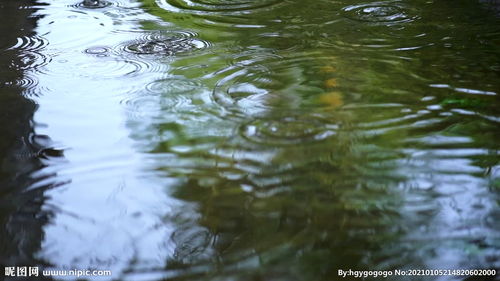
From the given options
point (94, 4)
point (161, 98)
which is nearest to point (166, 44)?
point (161, 98)

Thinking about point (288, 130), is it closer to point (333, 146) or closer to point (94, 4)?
point (333, 146)

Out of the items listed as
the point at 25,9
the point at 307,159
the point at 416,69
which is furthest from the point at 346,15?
the point at 25,9

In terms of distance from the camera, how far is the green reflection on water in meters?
1.63

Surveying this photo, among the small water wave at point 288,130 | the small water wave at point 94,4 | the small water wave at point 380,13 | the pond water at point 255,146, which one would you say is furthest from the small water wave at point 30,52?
the small water wave at point 380,13

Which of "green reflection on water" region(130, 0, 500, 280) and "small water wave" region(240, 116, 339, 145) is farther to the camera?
"small water wave" region(240, 116, 339, 145)

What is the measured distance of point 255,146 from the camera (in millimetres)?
2145

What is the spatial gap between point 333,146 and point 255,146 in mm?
290

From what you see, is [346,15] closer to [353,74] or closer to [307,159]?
[353,74]

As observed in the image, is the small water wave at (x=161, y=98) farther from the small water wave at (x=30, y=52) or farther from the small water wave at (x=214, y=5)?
the small water wave at (x=214, y=5)

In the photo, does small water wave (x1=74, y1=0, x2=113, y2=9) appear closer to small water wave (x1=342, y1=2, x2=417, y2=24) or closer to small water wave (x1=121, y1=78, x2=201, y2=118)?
small water wave (x1=121, y1=78, x2=201, y2=118)

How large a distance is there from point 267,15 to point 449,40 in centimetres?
113

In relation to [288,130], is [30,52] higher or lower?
lower

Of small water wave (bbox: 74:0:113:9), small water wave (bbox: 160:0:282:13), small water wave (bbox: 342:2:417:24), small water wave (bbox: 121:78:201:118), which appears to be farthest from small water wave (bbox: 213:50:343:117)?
small water wave (bbox: 74:0:113:9)

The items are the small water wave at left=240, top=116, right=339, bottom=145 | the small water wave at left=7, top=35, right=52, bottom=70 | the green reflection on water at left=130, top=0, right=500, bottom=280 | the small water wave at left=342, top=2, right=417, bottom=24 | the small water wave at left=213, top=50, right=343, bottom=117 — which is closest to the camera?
the green reflection on water at left=130, top=0, right=500, bottom=280
